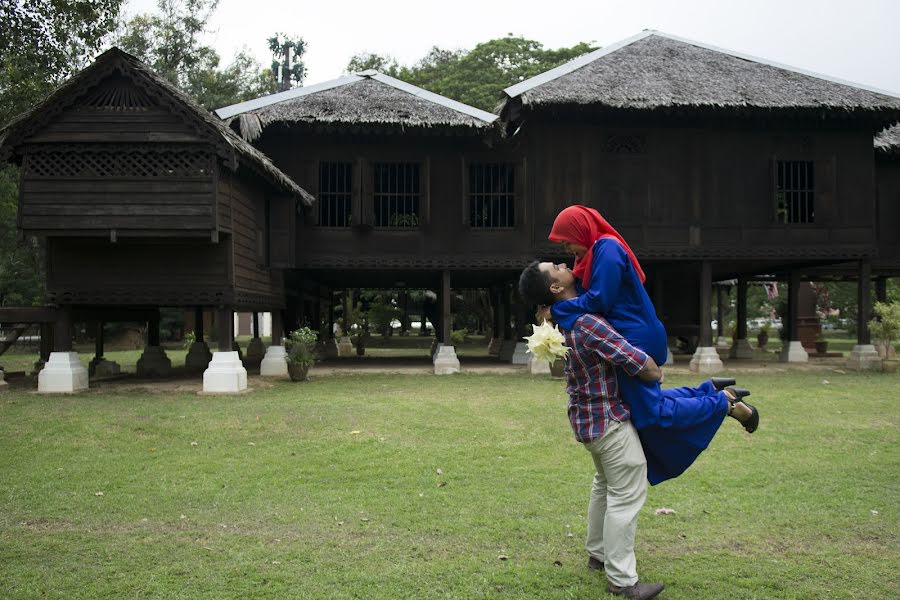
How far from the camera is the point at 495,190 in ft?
56.0

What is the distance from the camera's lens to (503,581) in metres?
3.99

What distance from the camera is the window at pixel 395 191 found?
16.8m

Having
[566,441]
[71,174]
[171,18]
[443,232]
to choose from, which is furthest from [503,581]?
[171,18]

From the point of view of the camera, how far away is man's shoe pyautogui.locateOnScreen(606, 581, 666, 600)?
12.0 feet

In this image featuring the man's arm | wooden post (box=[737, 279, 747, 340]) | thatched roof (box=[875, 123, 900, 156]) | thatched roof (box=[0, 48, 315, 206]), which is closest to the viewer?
the man's arm

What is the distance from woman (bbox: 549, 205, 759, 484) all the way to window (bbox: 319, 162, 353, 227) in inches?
521

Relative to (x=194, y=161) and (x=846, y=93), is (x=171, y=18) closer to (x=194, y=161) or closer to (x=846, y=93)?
(x=194, y=161)

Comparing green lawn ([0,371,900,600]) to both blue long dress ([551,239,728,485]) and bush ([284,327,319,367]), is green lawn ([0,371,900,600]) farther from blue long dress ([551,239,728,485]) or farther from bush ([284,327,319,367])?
bush ([284,327,319,367])

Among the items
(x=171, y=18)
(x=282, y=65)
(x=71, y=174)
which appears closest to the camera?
(x=71, y=174)

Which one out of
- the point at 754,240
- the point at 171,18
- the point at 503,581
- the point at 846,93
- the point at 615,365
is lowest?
the point at 503,581

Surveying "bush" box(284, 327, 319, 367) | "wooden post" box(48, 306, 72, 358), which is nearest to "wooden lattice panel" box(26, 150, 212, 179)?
"wooden post" box(48, 306, 72, 358)

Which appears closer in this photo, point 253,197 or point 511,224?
point 253,197

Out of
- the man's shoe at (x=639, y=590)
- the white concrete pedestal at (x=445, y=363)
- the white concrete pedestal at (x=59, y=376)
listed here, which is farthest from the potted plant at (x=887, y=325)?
the white concrete pedestal at (x=59, y=376)

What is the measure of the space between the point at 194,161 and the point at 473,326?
3128cm
